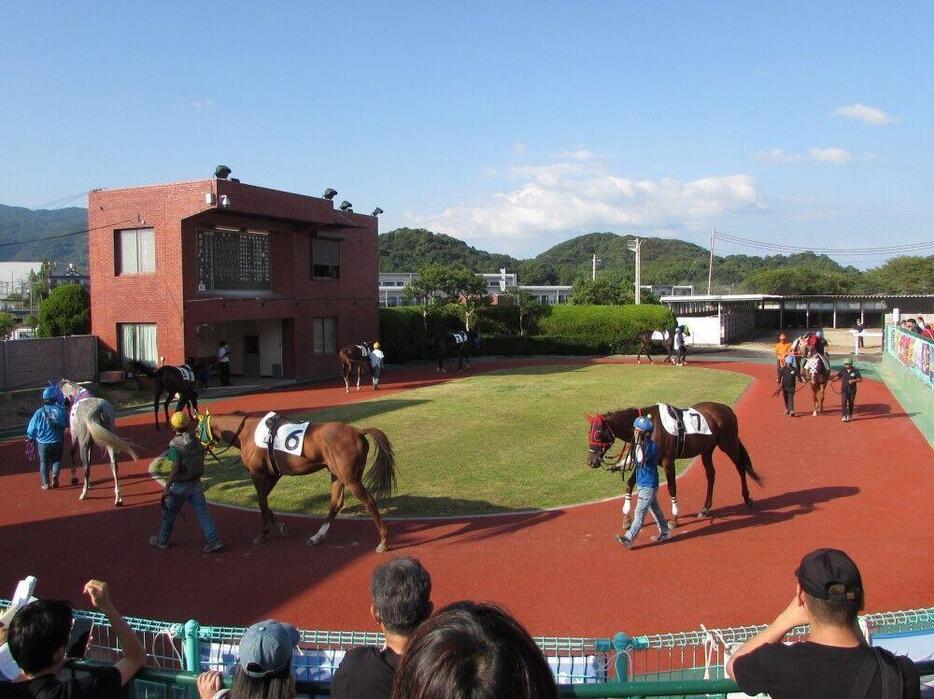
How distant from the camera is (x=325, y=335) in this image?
107 feet

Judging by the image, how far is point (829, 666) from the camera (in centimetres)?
284

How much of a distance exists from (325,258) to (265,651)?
100.0ft

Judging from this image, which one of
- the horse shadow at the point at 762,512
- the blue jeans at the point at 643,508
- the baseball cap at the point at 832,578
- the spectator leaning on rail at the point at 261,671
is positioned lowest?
the horse shadow at the point at 762,512

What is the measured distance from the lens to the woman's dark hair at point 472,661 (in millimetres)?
1764

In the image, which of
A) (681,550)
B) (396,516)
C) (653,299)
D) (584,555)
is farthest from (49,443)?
(653,299)

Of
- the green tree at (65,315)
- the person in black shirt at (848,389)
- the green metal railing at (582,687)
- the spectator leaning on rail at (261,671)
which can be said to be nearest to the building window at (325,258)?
the green tree at (65,315)

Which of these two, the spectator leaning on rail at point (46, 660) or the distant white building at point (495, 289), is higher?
the distant white building at point (495, 289)

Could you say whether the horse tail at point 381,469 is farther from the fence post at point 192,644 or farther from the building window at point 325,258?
the building window at point 325,258

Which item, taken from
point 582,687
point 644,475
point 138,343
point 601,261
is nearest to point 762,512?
point 644,475

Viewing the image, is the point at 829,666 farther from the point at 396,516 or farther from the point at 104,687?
the point at 396,516

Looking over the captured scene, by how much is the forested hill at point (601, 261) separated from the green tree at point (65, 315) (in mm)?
83160

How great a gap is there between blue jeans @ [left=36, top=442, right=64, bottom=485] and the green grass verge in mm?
1979

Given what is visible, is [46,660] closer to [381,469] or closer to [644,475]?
[381,469]

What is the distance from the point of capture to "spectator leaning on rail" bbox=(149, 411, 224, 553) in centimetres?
941
